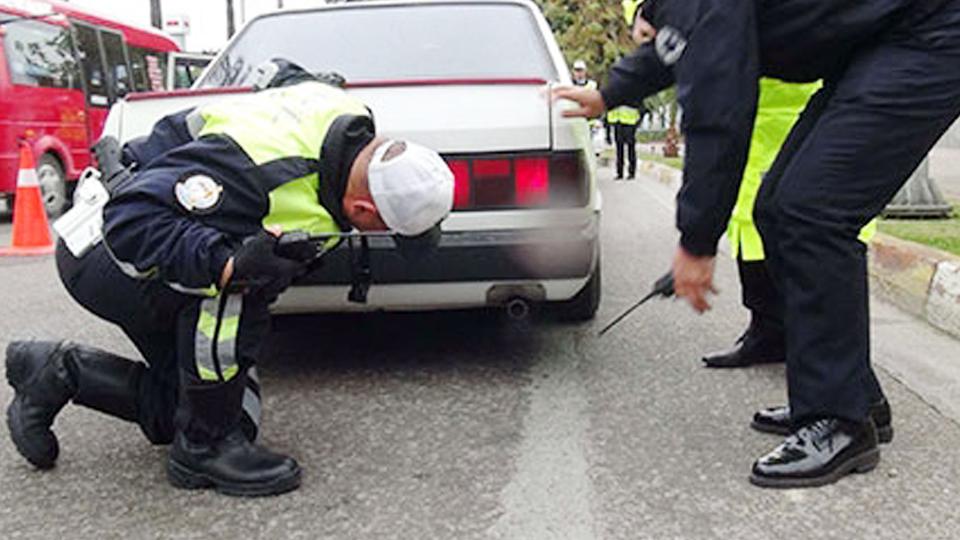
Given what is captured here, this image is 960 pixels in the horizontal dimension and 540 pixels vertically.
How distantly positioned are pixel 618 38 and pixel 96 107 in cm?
2660

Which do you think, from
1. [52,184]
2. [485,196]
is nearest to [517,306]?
[485,196]

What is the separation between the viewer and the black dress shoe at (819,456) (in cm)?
258

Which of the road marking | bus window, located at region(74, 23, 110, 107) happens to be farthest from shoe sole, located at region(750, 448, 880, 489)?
bus window, located at region(74, 23, 110, 107)

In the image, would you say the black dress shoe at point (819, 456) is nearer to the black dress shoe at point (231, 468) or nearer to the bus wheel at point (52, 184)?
the black dress shoe at point (231, 468)

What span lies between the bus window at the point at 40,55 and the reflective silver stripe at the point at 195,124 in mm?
9395

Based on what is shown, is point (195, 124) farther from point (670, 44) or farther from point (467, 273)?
point (670, 44)

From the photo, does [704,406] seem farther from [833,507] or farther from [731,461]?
[833,507]

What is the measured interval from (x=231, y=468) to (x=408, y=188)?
87 centimetres

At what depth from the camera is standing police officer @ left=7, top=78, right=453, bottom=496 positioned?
7.53 feet

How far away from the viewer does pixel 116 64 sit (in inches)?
551

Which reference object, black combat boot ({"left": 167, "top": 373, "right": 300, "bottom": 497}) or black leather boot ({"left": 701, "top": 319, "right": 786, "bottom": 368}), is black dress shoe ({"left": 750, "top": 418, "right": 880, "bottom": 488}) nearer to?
black leather boot ({"left": 701, "top": 319, "right": 786, "bottom": 368})

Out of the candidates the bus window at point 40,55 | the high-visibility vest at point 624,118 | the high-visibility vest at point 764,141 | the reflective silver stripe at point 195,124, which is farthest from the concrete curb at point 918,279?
the bus window at point 40,55

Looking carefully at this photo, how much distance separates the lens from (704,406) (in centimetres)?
324

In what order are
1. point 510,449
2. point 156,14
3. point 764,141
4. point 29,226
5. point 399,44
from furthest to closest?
point 156,14 < point 29,226 < point 399,44 < point 764,141 < point 510,449
